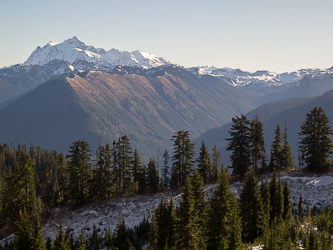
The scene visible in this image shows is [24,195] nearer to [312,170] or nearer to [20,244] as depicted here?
[20,244]

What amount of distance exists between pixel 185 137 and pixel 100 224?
25597mm

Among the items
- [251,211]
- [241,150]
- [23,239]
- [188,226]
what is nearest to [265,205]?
[251,211]

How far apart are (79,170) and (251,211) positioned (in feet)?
132

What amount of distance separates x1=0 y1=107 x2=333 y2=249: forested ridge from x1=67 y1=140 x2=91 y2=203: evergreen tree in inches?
8.1

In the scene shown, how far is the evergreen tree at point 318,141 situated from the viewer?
5981cm

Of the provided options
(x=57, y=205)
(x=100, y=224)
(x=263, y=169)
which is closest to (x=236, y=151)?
(x=263, y=169)

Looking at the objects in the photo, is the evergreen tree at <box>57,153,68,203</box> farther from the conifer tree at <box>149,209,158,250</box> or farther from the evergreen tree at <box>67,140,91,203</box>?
the conifer tree at <box>149,209,158,250</box>

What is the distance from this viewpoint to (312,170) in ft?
204

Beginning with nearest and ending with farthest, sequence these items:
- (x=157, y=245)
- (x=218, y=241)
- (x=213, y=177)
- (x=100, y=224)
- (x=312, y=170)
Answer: (x=218, y=241) < (x=157, y=245) < (x=100, y=224) < (x=312, y=170) < (x=213, y=177)

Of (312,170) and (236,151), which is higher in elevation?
(236,151)

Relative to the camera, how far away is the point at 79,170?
2657 inches

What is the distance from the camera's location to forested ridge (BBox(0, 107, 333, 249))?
34.1 metres

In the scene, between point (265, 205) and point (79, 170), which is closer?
point (265, 205)

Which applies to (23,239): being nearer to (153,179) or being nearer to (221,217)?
(221,217)
